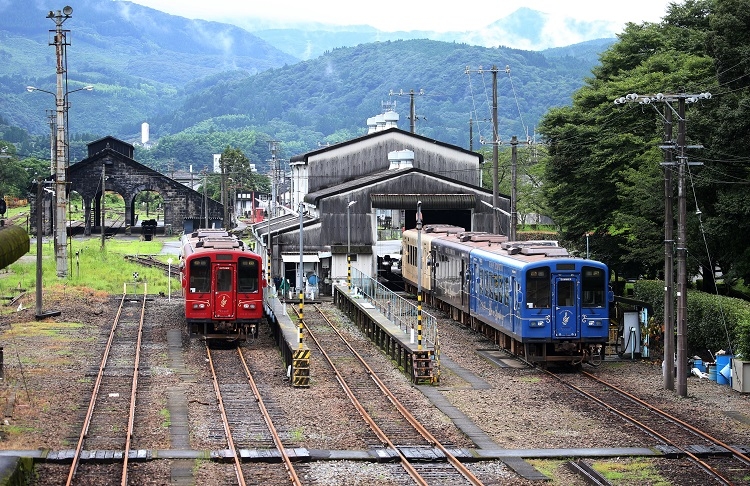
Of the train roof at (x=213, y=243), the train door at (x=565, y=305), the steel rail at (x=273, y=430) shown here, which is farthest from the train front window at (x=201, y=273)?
the train door at (x=565, y=305)

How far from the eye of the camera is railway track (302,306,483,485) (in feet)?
53.5

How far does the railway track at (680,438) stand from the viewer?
16.4m

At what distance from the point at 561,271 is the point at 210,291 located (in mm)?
9103

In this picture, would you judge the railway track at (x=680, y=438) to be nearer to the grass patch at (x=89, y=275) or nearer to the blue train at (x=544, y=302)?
the blue train at (x=544, y=302)

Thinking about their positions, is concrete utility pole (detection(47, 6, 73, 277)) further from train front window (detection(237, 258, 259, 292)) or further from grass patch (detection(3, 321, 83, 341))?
train front window (detection(237, 258, 259, 292))

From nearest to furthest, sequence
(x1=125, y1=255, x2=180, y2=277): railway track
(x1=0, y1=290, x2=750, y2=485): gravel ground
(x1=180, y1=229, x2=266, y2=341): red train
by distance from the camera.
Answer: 1. (x1=0, y1=290, x2=750, y2=485): gravel ground
2. (x1=180, y1=229, x2=266, y2=341): red train
3. (x1=125, y1=255, x2=180, y2=277): railway track

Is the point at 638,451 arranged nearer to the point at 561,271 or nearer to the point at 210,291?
the point at 561,271

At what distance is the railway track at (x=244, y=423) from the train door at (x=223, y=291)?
58.1 inches

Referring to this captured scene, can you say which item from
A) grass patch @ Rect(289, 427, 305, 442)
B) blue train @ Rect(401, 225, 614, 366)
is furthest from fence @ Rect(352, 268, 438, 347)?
grass patch @ Rect(289, 427, 305, 442)

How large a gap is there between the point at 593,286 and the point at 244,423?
385 inches

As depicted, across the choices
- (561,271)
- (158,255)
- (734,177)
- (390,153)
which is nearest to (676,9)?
(390,153)

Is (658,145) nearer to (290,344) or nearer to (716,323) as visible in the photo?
(716,323)

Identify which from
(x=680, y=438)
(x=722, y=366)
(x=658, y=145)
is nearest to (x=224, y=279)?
(x=658, y=145)

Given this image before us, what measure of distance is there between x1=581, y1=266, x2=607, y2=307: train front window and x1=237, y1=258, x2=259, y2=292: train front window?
863 centimetres
